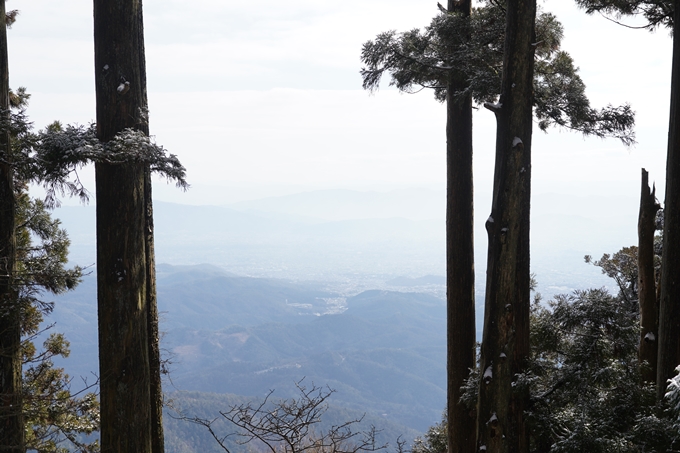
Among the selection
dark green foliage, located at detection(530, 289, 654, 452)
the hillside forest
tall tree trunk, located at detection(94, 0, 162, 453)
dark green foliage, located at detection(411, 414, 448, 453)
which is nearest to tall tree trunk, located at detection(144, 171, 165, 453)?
the hillside forest

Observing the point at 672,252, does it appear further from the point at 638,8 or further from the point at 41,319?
the point at 41,319

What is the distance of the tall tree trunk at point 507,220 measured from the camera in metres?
4.63

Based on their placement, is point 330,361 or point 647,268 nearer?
point 647,268

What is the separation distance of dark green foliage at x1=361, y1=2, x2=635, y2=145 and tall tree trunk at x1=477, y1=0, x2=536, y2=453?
3.62 feet

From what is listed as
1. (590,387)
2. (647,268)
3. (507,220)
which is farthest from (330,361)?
(507,220)

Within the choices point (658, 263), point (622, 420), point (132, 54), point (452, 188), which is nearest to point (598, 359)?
point (622, 420)

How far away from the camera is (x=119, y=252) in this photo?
3990mm

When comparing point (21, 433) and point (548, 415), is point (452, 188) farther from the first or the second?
point (21, 433)

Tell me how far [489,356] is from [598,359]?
0.87 meters

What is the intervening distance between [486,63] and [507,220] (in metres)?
2.24

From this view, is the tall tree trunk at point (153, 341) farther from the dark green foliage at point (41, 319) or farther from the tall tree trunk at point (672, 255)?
the tall tree trunk at point (672, 255)

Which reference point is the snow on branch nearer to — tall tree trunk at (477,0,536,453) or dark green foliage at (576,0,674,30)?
tall tree trunk at (477,0,536,453)

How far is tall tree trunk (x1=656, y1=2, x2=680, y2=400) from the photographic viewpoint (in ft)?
16.7

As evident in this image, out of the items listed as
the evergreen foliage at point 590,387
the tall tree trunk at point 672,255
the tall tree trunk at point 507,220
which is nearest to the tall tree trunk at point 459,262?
the evergreen foliage at point 590,387
